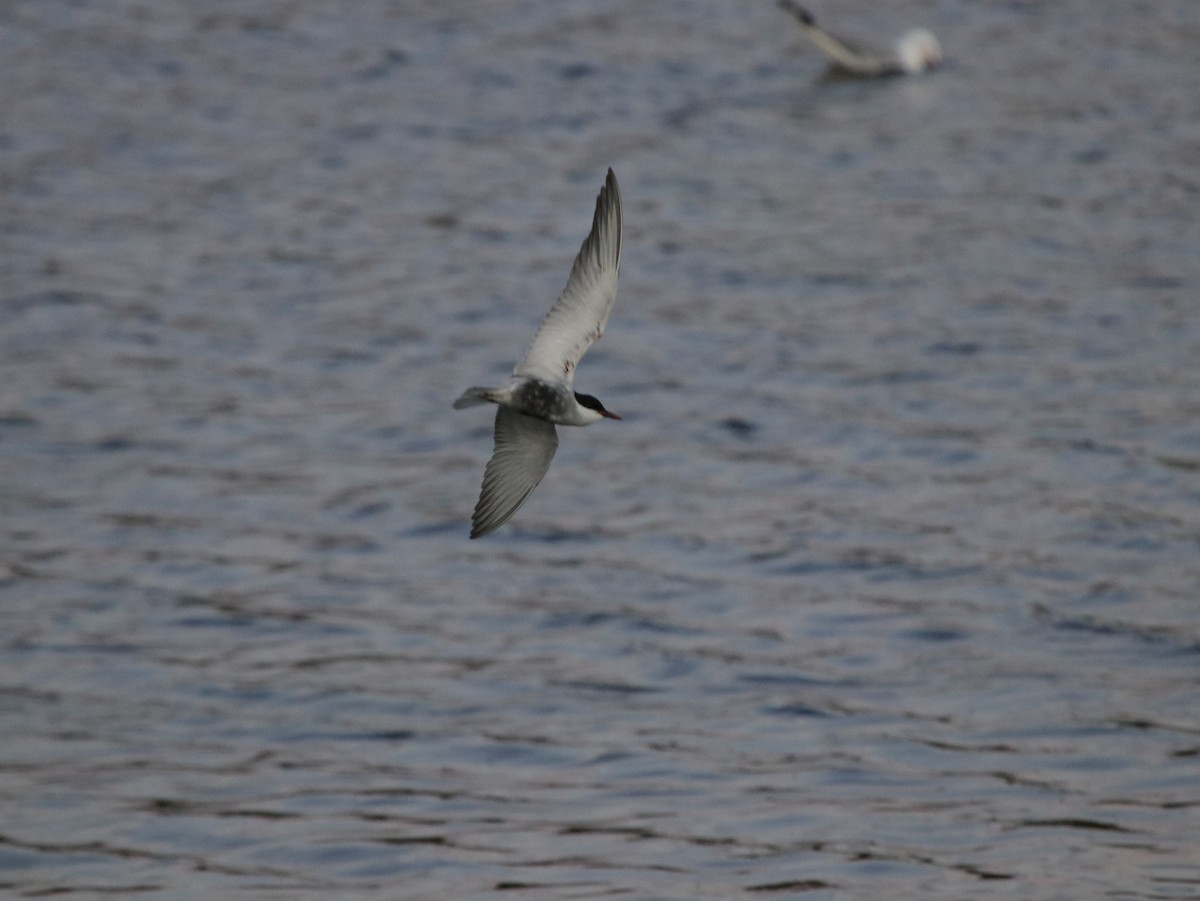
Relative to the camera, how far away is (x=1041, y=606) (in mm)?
11219

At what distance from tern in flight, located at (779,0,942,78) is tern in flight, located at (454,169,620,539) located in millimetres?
14773

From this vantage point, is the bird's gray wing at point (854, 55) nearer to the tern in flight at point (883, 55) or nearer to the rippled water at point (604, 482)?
the tern in flight at point (883, 55)

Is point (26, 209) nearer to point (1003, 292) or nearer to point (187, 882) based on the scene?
point (1003, 292)

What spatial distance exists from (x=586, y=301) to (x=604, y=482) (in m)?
5.29

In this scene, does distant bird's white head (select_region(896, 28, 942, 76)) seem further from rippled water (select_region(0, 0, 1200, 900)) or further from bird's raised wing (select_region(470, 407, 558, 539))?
bird's raised wing (select_region(470, 407, 558, 539))

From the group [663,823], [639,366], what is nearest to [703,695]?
[663,823]

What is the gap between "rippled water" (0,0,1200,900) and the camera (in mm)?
9055

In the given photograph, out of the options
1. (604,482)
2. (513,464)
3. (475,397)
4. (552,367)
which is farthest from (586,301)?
(604,482)

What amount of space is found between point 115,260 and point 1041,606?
879cm

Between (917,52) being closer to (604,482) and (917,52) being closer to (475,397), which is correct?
(604,482)

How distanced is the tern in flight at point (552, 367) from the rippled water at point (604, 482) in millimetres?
1779

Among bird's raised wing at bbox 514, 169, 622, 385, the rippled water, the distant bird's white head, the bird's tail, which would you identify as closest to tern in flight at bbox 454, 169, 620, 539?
bird's raised wing at bbox 514, 169, 622, 385

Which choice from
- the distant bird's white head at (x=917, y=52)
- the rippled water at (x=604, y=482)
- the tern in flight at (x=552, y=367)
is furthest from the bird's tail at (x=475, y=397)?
the distant bird's white head at (x=917, y=52)

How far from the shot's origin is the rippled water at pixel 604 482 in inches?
356
